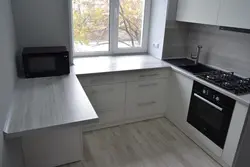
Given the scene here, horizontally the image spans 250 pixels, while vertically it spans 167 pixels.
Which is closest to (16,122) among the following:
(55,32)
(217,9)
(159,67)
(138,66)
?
(55,32)

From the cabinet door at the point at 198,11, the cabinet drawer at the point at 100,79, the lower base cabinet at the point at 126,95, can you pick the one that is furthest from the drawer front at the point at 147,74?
the cabinet door at the point at 198,11

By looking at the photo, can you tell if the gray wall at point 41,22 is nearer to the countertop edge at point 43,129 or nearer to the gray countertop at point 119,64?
the gray countertop at point 119,64

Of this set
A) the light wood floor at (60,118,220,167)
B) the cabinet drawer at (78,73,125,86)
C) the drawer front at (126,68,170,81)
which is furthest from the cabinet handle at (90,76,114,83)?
the light wood floor at (60,118,220,167)

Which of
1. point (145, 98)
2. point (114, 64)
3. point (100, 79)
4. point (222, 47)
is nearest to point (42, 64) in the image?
point (100, 79)

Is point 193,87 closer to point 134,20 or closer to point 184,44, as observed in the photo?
point 184,44

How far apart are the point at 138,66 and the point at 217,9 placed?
108cm

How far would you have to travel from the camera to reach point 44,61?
205 centimetres

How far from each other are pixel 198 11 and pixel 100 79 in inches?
55.7

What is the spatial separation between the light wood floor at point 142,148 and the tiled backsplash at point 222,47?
40.7 inches

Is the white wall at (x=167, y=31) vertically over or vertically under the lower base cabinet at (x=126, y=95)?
over

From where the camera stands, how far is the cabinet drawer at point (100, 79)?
7.45 ft

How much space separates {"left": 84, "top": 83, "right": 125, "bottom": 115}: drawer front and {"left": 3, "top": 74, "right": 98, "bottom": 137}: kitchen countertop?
45 cm

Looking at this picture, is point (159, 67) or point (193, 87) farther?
point (159, 67)

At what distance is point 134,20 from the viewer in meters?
3.00
